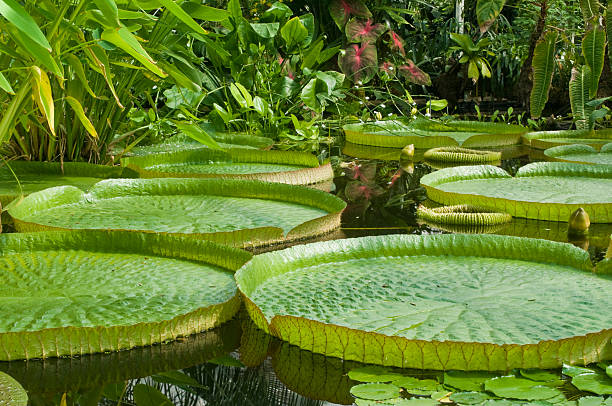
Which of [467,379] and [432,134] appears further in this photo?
[432,134]

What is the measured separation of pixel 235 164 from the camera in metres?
3.35

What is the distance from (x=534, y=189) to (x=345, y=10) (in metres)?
3.86

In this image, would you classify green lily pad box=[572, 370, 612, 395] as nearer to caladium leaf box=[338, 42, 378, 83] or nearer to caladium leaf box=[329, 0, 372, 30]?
caladium leaf box=[338, 42, 378, 83]

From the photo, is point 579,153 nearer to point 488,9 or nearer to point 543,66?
point 543,66

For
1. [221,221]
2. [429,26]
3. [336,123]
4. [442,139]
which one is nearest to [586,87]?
[442,139]

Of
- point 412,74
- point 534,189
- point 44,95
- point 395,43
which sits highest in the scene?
point 395,43

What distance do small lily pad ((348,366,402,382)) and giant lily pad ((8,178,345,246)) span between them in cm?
76

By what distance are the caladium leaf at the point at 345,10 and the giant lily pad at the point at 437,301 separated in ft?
15.4

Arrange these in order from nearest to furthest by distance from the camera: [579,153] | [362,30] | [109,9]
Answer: [109,9] < [579,153] < [362,30]

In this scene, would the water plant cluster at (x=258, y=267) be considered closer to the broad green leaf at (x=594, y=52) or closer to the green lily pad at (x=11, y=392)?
the green lily pad at (x=11, y=392)

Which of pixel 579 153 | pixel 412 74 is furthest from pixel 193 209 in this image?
pixel 412 74

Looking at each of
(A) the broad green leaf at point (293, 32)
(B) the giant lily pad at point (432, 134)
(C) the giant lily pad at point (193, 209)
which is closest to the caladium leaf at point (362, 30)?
(B) the giant lily pad at point (432, 134)

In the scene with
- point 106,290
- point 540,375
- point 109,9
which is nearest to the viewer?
point 540,375

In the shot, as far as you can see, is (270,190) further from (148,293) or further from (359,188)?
(148,293)
